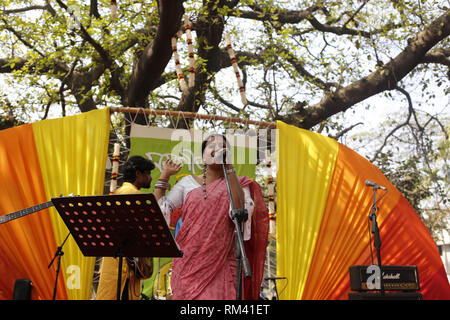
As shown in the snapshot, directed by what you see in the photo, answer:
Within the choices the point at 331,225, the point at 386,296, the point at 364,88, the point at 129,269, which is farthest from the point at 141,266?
the point at 364,88

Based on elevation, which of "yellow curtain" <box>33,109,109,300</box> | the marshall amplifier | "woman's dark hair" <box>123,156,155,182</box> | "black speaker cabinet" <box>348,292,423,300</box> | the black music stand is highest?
"yellow curtain" <box>33,109,109,300</box>

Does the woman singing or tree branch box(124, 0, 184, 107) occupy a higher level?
tree branch box(124, 0, 184, 107)

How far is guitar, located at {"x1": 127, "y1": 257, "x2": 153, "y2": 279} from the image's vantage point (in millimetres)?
3424

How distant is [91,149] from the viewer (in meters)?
5.27

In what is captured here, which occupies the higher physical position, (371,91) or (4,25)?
(4,25)

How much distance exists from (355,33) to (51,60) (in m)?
6.09

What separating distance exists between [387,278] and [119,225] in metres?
3.36

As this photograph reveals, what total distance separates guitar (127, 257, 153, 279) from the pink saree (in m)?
0.66

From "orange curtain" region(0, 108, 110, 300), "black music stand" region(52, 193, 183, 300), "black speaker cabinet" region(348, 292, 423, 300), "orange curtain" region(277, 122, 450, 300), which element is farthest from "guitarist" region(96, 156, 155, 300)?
"orange curtain" region(277, 122, 450, 300)

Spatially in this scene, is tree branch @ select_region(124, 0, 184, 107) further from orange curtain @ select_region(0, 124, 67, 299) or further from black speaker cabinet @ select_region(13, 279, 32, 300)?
black speaker cabinet @ select_region(13, 279, 32, 300)

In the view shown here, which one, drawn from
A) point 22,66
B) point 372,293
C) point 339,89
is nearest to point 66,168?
Result: point 372,293
